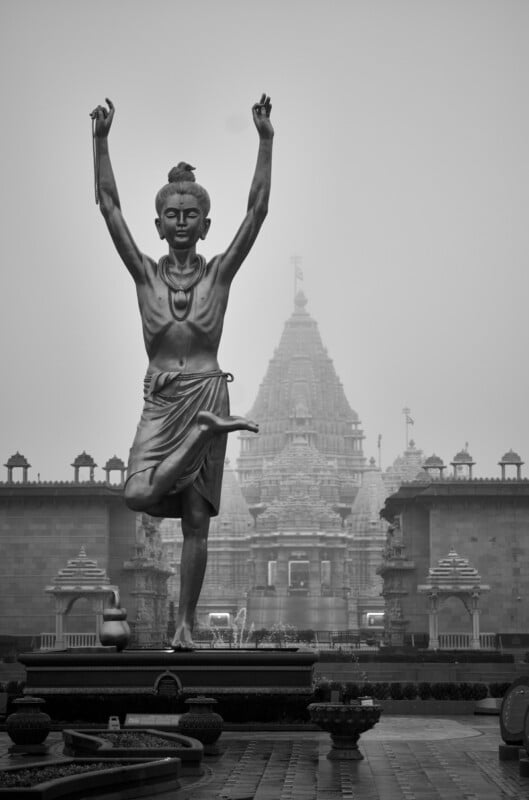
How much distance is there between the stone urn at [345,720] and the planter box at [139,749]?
3.59 feet

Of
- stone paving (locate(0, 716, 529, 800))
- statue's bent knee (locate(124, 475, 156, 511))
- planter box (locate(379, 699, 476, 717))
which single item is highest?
statue's bent knee (locate(124, 475, 156, 511))

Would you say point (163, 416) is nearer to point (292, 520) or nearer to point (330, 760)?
point (330, 760)

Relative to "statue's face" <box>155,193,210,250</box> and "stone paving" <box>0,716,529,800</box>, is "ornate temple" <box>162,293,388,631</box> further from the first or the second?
"stone paving" <box>0,716,529,800</box>

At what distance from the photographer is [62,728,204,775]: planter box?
12664 millimetres

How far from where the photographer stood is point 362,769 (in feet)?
44.2

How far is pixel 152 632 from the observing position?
70188 mm

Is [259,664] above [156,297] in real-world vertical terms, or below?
below

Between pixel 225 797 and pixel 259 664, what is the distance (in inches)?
192

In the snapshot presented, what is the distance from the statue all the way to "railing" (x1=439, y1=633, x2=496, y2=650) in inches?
1938

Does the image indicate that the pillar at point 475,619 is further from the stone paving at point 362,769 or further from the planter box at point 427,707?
the stone paving at point 362,769

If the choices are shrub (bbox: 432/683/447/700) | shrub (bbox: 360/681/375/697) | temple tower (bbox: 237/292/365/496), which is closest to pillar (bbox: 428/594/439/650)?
shrub (bbox: 432/683/447/700)

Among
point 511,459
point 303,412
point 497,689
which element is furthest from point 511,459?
point 303,412

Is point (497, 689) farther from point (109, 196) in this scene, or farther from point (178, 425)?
point (109, 196)

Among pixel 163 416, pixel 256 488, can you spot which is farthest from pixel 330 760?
pixel 256 488
